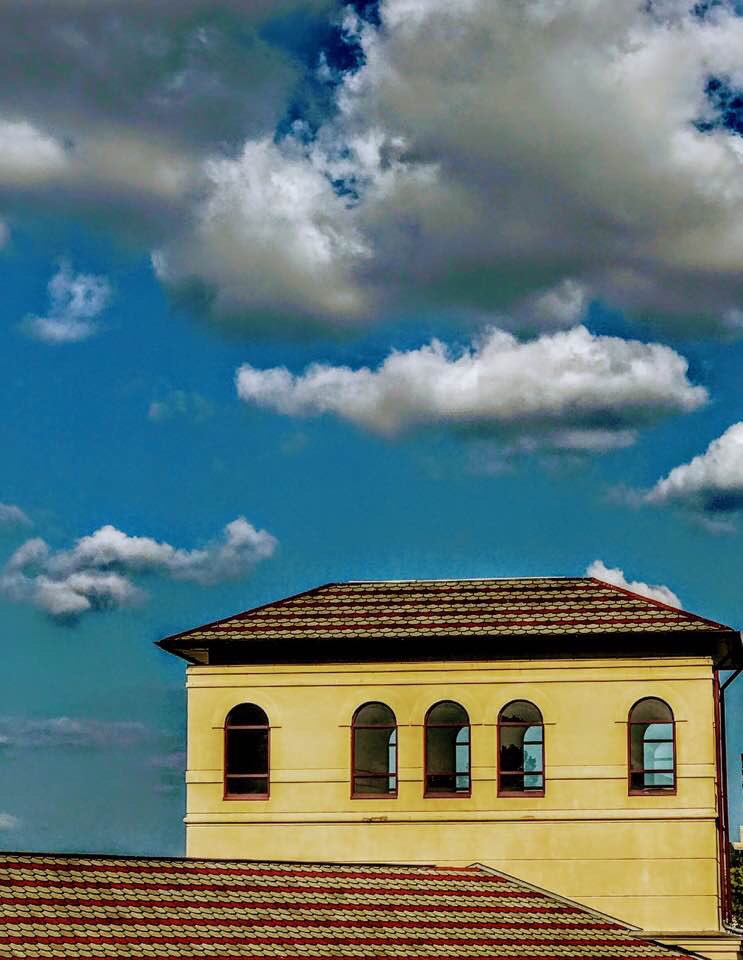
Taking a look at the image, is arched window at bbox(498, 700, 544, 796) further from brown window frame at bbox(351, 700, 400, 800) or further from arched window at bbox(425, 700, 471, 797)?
brown window frame at bbox(351, 700, 400, 800)

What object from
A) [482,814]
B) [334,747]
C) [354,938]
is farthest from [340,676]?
[354,938]

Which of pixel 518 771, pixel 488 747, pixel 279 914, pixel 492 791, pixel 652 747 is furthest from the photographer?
pixel 652 747

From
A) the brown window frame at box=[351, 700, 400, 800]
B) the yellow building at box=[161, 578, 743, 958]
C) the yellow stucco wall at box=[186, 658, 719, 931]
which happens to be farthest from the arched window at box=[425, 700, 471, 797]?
the brown window frame at box=[351, 700, 400, 800]

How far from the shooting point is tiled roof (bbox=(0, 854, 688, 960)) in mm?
29484

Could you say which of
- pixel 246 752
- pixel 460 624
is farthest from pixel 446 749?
pixel 246 752

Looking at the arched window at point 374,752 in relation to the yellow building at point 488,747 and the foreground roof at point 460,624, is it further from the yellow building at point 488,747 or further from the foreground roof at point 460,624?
the foreground roof at point 460,624

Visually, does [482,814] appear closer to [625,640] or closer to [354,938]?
[625,640]

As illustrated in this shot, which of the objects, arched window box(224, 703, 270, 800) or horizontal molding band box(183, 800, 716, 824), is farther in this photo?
arched window box(224, 703, 270, 800)

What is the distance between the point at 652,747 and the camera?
41.7 m

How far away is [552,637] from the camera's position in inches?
1606

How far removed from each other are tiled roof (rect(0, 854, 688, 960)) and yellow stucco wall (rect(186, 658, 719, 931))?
3766 millimetres

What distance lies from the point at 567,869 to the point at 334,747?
5.98m

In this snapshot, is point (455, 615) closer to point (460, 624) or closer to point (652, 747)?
point (460, 624)

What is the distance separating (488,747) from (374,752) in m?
2.84
